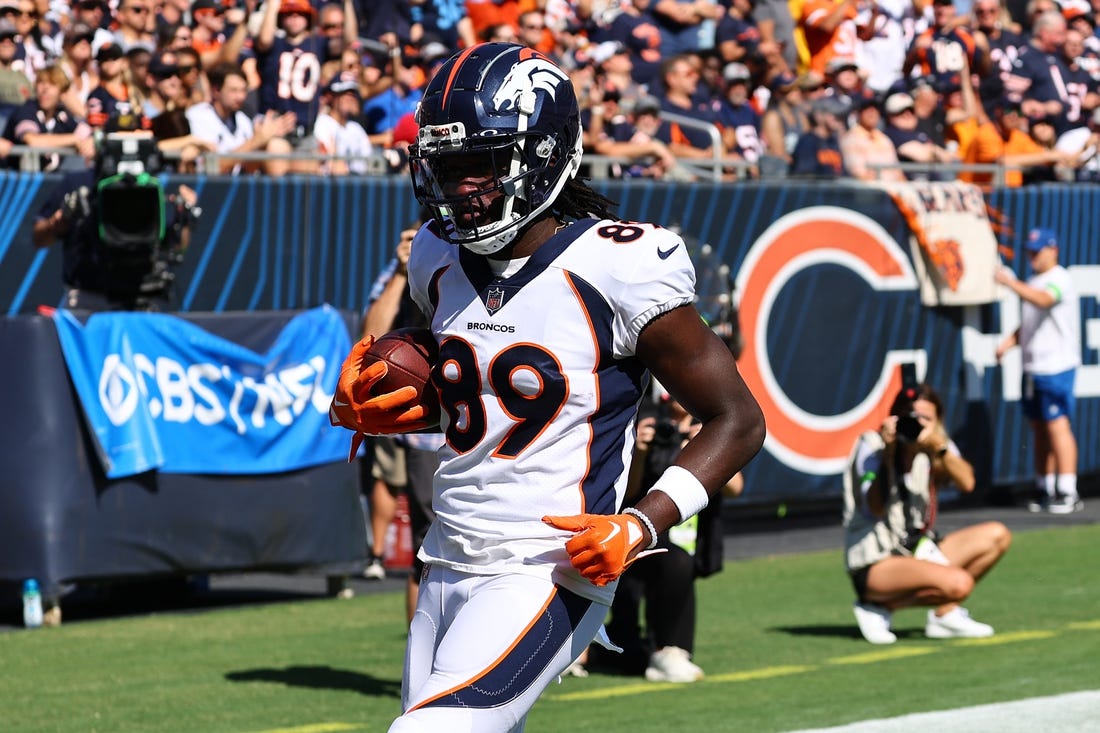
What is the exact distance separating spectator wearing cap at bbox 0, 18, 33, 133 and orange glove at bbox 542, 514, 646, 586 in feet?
27.8

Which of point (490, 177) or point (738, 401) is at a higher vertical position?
point (490, 177)

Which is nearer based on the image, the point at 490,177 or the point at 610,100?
the point at 490,177

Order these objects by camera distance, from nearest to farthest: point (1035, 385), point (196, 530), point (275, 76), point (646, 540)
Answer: point (646, 540) < point (196, 530) < point (275, 76) < point (1035, 385)

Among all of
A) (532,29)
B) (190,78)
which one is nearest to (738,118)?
A: (532,29)

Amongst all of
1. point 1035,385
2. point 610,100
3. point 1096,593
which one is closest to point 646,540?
point 1096,593

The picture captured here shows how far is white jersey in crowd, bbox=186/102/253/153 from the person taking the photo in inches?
484

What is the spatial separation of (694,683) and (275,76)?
6925mm

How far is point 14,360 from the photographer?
30.5 ft

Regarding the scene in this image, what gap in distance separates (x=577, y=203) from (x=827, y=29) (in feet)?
46.5

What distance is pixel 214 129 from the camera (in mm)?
12367

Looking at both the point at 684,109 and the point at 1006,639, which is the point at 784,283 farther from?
the point at 1006,639

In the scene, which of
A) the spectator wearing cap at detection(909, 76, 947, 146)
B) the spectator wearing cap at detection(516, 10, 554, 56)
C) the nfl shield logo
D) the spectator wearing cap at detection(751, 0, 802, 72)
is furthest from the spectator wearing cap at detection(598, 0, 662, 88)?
the nfl shield logo

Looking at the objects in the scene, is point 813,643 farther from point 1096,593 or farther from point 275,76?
point 275,76

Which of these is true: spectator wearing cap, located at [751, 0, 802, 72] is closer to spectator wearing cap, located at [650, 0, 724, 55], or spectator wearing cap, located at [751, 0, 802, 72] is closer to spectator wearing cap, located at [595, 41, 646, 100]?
spectator wearing cap, located at [650, 0, 724, 55]
